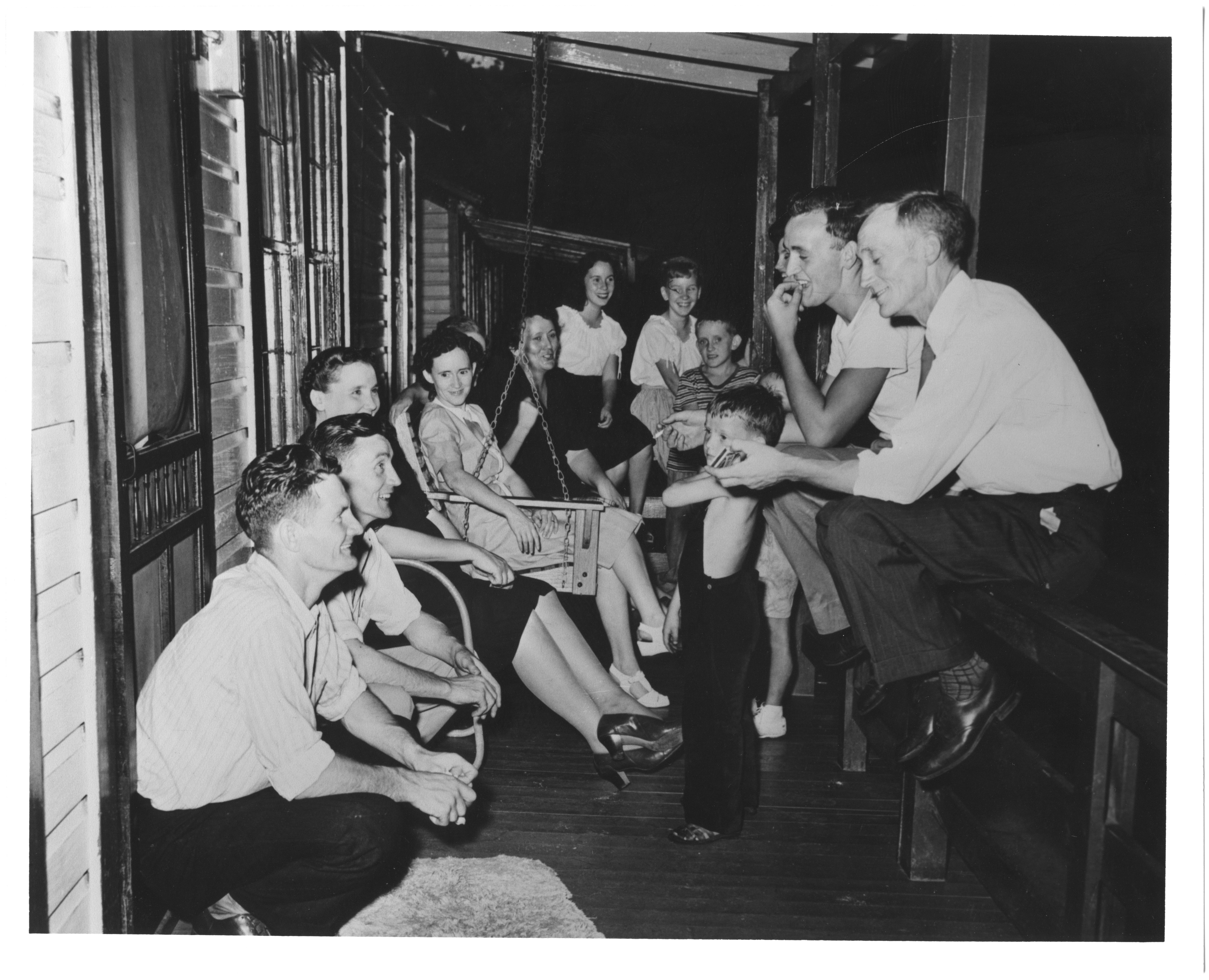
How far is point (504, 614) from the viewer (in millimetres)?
3217

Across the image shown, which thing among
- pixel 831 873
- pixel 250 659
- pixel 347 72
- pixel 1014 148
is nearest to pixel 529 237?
pixel 347 72

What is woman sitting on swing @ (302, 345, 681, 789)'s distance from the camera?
3127 millimetres

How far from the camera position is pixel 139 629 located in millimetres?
2270

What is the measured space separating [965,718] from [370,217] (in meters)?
3.32

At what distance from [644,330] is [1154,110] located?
211cm

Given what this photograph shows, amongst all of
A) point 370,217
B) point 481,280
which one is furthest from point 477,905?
point 370,217

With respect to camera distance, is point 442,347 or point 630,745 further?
point 442,347

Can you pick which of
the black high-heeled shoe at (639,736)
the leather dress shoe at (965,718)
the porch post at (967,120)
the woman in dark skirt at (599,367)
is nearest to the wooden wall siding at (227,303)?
the woman in dark skirt at (599,367)

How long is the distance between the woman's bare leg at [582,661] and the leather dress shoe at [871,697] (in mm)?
707

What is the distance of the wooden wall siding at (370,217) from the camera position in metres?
3.88

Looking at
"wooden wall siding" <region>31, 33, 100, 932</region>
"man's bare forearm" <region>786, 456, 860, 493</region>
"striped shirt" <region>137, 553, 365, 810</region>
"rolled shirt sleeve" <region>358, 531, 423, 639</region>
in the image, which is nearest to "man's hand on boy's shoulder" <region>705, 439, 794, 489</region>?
"man's bare forearm" <region>786, 456, 860, 493</region>

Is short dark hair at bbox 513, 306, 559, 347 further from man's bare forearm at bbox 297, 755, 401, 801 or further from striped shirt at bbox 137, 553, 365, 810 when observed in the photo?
man's bare forearm at bbox 297, 755, 401, 801

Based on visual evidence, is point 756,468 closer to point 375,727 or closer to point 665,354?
point 375,727

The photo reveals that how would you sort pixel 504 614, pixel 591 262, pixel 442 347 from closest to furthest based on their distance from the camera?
pixel 504 614, pixel 442 347, pixel 591 262
